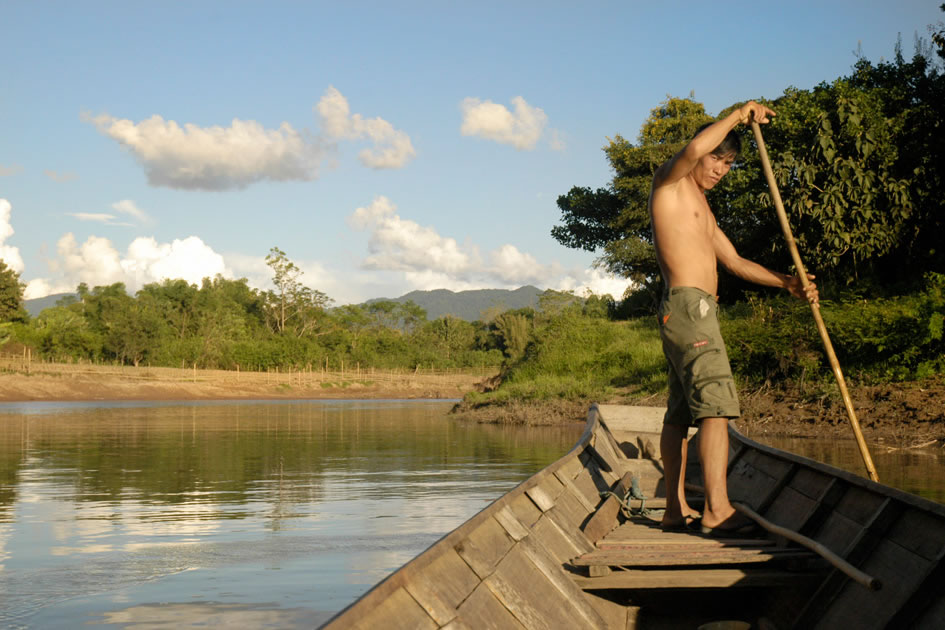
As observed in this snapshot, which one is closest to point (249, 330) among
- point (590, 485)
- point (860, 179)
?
point (860, 179)

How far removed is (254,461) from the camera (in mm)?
13664

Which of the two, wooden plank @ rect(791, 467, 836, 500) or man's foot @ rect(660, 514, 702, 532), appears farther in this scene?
man's foot @ rect(660, 514, 702, 532)

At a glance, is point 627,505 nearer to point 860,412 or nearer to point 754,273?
point 754,273

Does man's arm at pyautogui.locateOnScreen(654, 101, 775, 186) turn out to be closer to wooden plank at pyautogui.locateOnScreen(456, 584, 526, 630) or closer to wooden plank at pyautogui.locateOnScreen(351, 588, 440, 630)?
wooden plank at pyautogui.locateOnScreen(456, 584, 526, 630)

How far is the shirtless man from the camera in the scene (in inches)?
148

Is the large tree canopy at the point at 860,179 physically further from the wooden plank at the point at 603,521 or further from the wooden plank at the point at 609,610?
the wooden plank at the point at 609,610

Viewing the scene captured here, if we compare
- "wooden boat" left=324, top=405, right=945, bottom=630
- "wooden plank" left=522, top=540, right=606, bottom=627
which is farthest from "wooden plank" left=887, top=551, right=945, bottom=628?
"wooden plank" left=522, top=540, right=606, bottom=627

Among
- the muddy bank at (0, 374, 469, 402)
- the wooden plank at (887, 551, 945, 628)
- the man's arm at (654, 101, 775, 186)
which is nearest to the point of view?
the wooden plank at (887, 551, 945, 628)

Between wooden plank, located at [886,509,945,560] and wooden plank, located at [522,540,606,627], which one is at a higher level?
wooden plank, located at [886,509,945,560]

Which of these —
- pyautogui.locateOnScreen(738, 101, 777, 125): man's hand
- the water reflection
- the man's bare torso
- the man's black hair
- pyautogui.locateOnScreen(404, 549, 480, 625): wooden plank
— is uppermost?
pyautogui.locateOnScreen(738, 101, 777, 125): man's hand

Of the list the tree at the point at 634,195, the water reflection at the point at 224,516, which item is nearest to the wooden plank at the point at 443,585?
the water reflection at the point at 224,516

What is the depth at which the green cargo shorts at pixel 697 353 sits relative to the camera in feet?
12.3

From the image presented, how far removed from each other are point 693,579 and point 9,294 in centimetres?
4841

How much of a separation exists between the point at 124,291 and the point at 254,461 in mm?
47068
